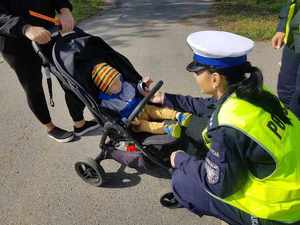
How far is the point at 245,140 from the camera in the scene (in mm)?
2018

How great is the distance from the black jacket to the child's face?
827mm

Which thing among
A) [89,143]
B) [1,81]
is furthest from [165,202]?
[1,81]

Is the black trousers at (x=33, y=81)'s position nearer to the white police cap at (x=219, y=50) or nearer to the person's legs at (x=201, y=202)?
the person's legs at (x=201, y=202)

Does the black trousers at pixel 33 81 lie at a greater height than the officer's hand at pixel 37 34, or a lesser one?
lesser

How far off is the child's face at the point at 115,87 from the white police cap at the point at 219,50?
1.08 metres

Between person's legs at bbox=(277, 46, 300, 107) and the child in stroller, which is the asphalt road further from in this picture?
person's legs at bbox=(277, 46, 300, 107)

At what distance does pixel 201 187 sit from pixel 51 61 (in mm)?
1674

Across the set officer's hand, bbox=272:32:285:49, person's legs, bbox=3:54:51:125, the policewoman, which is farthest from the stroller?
officer's hand, bbox=272:32:285:49

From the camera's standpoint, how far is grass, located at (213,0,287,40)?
23.9ft

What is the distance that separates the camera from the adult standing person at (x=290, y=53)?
340cm

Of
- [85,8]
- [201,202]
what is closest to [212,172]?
[201,202]

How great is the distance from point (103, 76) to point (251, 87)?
57.2 inches

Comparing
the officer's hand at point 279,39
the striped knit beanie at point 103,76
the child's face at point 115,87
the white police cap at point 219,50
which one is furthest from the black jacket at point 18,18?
the officer's hand at point 279,39

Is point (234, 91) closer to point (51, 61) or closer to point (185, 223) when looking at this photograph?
point (185, 223)
